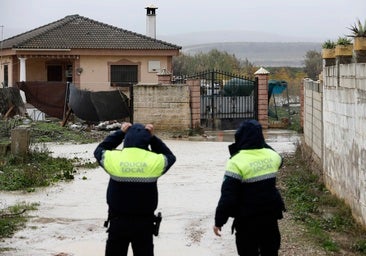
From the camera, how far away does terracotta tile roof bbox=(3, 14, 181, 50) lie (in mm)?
37250

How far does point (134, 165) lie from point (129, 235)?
596 millimetres

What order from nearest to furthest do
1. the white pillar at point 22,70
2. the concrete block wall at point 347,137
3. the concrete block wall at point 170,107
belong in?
the concrete block wall at point 347,137
the concrete block wall at point 170,107
the white pillar at point 22,70

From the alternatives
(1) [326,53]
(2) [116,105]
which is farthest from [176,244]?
(2) [116,105]

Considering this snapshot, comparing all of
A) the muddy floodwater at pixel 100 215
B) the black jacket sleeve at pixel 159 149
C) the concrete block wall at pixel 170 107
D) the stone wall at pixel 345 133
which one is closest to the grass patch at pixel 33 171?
the muddy floodwater at pixel 100 215

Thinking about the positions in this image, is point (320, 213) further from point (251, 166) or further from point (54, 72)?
point (54, 72)

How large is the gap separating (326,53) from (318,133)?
186cm

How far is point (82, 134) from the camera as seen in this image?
24.8 m

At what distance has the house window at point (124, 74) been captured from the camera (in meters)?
37.8

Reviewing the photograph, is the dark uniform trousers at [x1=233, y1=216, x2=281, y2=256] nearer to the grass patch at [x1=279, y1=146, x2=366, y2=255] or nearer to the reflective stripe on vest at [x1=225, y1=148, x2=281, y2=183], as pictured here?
the reflective stripe on vest at [x1=225, y1=148, x2=281, y2=183]

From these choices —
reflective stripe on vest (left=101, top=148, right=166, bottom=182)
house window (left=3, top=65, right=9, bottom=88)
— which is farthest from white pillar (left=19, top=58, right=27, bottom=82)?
reflective stripe on vest (left=101, top=148, right=166, bottom=182)

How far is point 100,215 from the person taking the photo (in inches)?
428

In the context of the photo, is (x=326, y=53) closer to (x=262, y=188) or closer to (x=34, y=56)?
(x=262, y=188)

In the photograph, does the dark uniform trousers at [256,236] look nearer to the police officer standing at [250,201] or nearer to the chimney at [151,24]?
the police officer standing at [250,201]

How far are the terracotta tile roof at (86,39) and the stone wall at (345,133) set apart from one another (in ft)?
79.7
